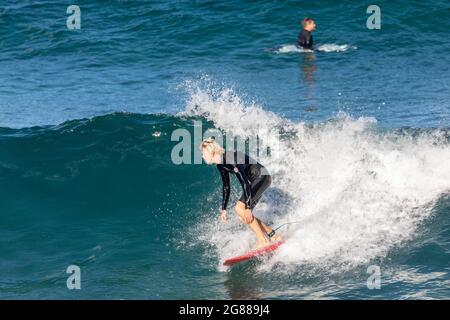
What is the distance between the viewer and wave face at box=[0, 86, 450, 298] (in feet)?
38.6

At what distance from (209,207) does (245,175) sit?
2.65 metres

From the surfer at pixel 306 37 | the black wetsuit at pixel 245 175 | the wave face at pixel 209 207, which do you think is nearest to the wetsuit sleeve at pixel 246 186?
the black wetsuit at pixel 245 175

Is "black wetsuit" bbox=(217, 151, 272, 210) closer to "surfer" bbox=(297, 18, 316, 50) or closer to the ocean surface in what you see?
the ocean surface

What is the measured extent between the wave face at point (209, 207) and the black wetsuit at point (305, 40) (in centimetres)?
682

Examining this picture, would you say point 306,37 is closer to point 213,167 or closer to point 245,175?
point 213,167

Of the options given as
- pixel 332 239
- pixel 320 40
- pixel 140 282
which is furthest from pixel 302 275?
pixel 320 40

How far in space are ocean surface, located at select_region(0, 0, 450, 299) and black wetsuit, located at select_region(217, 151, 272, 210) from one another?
33.5 inches

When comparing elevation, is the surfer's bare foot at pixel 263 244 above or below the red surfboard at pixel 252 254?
above

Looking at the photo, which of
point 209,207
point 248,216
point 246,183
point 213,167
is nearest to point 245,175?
point 246,183

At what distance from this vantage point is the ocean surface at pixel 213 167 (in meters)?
11.9

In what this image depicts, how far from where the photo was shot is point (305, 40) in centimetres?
2486

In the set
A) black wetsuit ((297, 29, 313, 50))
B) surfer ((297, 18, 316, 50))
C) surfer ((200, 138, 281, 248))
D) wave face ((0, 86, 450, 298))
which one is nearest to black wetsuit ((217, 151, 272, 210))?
surfer ((200, 138, 281, 248))

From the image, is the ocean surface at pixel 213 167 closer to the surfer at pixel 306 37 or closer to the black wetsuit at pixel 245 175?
the surfer at pixel 306 37
